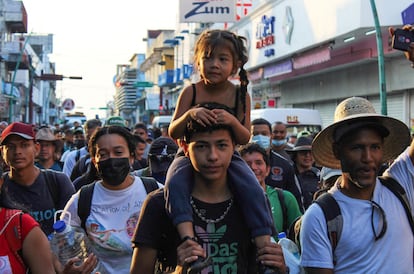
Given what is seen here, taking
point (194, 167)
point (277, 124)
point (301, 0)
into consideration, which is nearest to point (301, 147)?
point (277, 124)

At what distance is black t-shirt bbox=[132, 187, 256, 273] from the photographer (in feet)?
9.50

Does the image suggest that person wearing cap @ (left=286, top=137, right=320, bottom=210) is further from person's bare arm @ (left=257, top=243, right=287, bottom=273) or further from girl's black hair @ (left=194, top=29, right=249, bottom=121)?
person's bare arm @ (left=257, top=243, right=287, bottom=273)

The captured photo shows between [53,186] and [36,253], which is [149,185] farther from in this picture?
[36,253]

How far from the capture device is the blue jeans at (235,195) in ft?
9.45

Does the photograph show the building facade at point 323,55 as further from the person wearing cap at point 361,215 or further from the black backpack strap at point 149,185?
the person wearing cap at point 361,215

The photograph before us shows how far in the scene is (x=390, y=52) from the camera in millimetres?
21406

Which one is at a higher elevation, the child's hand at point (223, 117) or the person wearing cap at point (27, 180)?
the child's hand at point (223, 117)

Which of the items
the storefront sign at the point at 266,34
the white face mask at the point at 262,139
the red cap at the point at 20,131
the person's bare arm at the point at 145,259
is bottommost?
the person's bare arm at the point at 145,259

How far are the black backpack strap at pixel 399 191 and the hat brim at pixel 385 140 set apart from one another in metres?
0.16

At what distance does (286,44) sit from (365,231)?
25.9 m

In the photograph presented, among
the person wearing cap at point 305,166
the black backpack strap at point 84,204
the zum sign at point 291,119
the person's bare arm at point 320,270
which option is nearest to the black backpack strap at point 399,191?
the person's bare arm at point 320,270

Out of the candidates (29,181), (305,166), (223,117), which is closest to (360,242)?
(223,117)

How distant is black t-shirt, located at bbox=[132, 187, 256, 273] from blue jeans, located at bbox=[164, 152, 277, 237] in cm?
7

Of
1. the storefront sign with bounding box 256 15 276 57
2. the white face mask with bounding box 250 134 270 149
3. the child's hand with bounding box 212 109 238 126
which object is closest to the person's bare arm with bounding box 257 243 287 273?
the child's hand with bounding box 212 109 238 126
